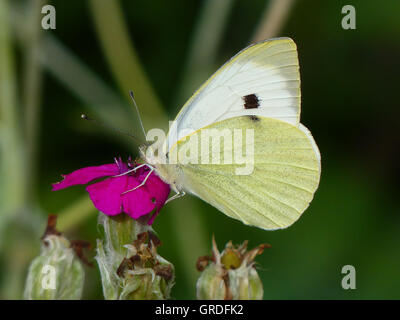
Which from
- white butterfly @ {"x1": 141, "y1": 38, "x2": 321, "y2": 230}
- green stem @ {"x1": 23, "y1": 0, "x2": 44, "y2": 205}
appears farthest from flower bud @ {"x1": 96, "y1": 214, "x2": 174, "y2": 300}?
green stem @ {"x1": 23, "y1": 0, "x2": 44, "y2": 205}

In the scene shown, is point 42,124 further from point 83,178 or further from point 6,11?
point 83,178

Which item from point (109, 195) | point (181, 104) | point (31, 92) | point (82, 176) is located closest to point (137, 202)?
point (109, 195)

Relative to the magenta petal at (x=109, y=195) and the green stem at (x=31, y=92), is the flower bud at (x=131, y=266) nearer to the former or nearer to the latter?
the magenta petal at (x=109, y=195)

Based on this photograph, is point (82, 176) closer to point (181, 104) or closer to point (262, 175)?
point (262, 175)

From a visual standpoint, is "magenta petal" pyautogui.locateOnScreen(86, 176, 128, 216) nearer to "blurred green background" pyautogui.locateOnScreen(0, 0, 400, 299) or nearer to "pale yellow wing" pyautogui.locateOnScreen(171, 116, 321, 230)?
"pale yellow wing" pyautogui.locateOnScreen(171, 116, 321, 230)

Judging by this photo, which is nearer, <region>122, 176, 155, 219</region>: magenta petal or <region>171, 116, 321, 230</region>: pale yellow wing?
<region>122, 176, 155, 219</region>: magenta petal

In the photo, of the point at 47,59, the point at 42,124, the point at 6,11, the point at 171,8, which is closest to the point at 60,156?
the point at 42,124

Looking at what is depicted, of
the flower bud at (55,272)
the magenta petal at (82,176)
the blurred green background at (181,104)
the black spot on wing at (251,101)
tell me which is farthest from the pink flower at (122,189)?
the blurred green background at (181,104)
